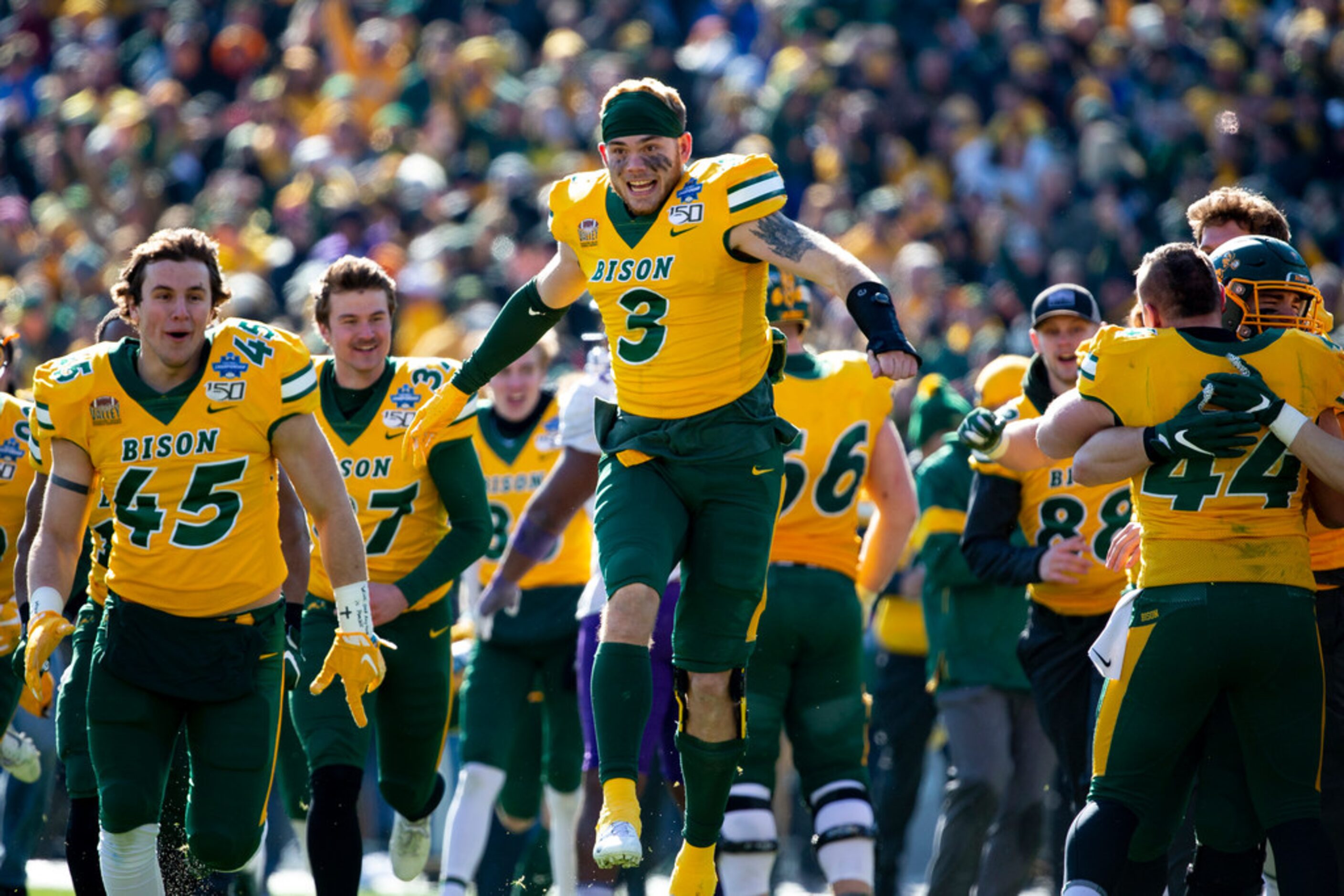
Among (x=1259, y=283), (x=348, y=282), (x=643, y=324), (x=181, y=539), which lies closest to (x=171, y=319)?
(x=181, y=539)

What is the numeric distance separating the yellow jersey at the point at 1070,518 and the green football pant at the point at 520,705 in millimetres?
2238

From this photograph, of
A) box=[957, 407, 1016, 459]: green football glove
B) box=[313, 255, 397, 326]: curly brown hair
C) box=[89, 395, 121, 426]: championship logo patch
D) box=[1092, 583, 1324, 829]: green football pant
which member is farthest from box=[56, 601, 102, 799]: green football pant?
box=[1092, 583, 1324, 829]: green football pant

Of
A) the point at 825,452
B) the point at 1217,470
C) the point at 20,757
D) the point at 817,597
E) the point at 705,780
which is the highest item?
the point at 825,452

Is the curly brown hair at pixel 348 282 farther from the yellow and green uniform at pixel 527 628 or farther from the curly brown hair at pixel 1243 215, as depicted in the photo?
the curly brown hair at pixel 1243 215

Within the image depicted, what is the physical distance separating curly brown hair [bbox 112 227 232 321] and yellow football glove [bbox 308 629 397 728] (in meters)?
1.18

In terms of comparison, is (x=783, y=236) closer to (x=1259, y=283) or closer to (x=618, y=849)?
(x=1259, y=283)

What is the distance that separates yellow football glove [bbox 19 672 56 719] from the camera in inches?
238

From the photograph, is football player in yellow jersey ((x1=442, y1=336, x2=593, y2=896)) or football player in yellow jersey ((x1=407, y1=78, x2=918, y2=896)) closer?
football player in yellow jersey ((x1=407, y1=78, x2=918, y2=896))

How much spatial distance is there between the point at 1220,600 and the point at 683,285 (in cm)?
181

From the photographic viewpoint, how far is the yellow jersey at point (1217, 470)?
16.6 ft

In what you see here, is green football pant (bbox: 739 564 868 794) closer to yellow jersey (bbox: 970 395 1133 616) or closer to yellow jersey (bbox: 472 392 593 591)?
yellow jersey (bbox: 970 395 1133 616)

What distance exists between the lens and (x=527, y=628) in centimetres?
806

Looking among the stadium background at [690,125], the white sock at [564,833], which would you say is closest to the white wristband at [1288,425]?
the white sock at [564,833]

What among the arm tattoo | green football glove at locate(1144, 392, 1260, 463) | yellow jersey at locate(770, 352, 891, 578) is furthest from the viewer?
yellow jersey at locate(770, 352, 891, 578)
